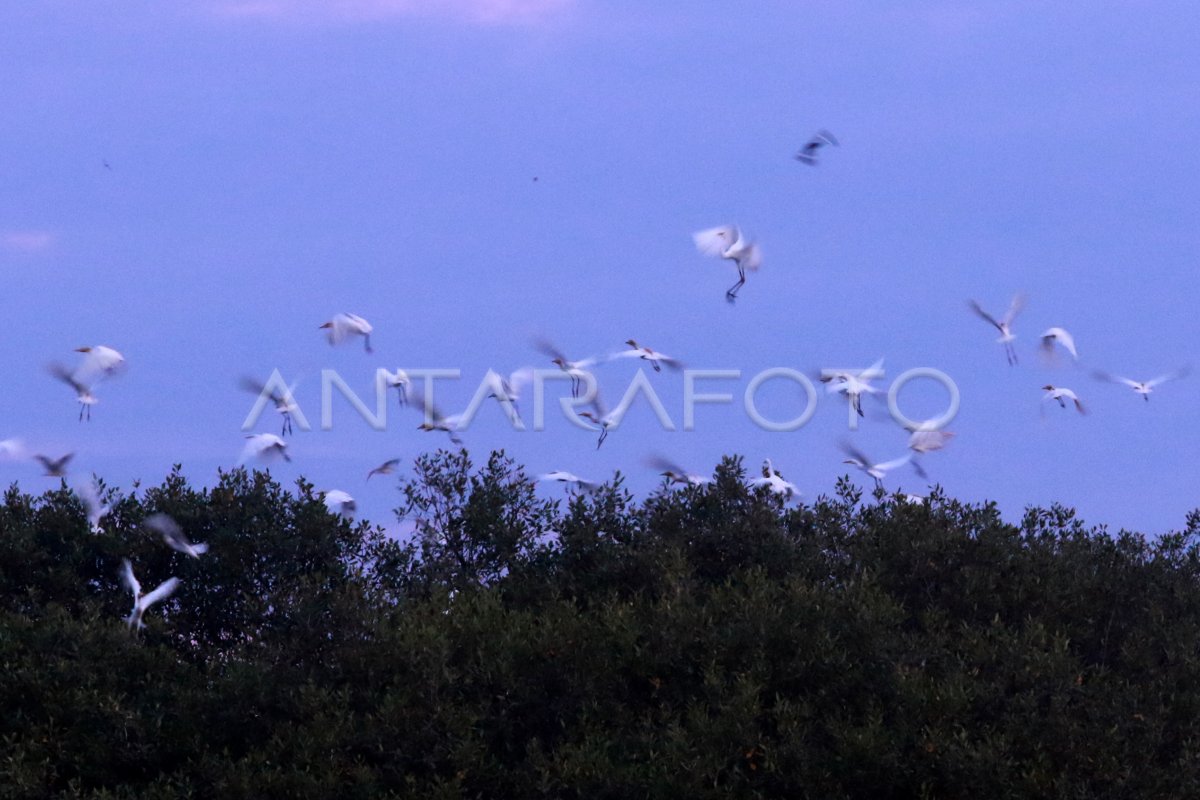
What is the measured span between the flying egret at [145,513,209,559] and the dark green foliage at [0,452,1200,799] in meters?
0.14

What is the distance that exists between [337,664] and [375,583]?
190 centimetres

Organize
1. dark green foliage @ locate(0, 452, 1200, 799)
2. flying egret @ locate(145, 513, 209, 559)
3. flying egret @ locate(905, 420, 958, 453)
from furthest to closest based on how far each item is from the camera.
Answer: flying egret @ locate(905, 420, 958, 453)
flying egret @ locate(145, 513, 209, 559)
dark green foliage @ locate(0, 452, 1200, 799)

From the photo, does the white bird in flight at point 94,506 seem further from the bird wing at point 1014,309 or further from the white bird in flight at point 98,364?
the bird wing at point 1014,309

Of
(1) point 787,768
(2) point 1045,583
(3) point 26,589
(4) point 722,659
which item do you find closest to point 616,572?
(4) point 722,659

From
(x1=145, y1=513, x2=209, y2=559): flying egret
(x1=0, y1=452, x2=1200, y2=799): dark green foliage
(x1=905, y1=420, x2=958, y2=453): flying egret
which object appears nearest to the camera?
(x1=0, y1=452, x2=1200, y2=799): dark green foliage

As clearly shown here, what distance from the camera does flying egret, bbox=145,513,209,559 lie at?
1416cm

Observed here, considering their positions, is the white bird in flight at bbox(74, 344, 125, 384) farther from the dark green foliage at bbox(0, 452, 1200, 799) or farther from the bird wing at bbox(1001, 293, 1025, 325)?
the bird wing at bbox(1001, 293, 1025, 325)

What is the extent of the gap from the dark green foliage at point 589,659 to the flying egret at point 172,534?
0.14 metres

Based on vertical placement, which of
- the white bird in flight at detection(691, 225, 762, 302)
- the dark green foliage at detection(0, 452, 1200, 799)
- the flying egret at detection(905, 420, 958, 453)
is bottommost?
the dark green foliage at detection(0, 452, 1200, 799)

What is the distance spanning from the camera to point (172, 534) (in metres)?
14.4

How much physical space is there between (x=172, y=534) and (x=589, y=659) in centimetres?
498

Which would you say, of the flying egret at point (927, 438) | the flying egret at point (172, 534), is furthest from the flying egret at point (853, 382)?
the flying egret at point (172, 534)

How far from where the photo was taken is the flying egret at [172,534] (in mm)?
14164

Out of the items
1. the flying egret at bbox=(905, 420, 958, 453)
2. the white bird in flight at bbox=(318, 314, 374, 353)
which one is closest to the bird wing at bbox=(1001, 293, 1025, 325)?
the flying egret at bbox=(905, 420, 958, 453)
